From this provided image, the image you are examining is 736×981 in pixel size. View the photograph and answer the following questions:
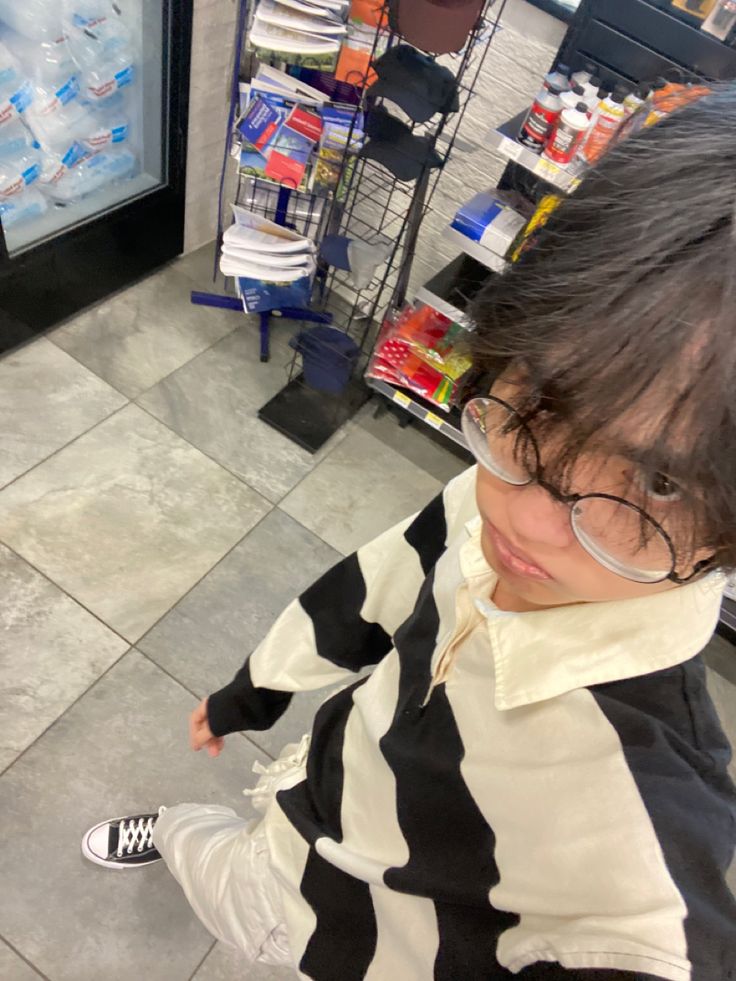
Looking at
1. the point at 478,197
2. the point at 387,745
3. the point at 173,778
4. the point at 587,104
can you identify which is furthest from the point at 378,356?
the point at 387,745

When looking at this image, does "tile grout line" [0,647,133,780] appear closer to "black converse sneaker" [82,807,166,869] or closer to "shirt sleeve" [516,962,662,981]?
"black converse sneaker" [82,807,166,869]

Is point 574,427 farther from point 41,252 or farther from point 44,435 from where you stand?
point 41,252

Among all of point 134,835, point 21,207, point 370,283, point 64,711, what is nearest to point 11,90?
point 21,207

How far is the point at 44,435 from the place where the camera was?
74.9 inches

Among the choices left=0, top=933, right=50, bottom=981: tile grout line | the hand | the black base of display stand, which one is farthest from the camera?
the black base of display stand

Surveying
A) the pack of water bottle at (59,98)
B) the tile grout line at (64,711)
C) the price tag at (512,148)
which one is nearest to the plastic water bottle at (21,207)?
the pack of water bottle at (59,98)

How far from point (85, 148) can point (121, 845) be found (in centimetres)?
202

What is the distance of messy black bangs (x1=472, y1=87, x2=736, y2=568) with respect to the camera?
1.27ft

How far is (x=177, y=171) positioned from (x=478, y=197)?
1099 mm

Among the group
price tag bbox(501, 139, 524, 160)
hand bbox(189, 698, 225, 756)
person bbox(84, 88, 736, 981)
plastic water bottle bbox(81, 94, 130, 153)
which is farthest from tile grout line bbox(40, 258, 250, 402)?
person bbox(84, 88, 736, 981)

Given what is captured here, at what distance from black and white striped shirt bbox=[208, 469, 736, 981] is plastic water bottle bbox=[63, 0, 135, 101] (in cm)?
194

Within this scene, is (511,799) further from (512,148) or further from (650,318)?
(512,148)

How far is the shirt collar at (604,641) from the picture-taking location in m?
0.51

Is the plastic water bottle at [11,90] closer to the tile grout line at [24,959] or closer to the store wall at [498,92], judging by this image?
the store wall at [498,92]
